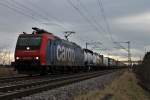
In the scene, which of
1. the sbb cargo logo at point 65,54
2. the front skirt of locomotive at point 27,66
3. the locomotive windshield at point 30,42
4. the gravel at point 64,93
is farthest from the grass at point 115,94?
the sbb cargo logo at point 65,54

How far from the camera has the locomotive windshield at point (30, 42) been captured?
29.4 m

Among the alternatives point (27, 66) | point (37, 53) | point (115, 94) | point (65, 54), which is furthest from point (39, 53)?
point (115, 94)

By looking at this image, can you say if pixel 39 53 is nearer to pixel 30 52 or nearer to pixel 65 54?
pixel 30 52

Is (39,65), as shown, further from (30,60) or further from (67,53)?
(67,53)

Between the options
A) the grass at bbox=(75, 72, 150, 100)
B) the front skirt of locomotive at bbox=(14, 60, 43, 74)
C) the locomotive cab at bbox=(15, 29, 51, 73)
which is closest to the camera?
the grass at bbox=(75, 72, 150, 100)

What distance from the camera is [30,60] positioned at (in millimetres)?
28391

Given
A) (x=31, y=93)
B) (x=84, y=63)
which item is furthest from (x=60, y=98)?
(x=84, y=63)

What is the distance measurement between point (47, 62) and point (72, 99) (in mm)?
15114

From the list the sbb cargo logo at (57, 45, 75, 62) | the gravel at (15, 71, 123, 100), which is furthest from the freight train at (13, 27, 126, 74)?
the gravel at (15, 71, 123, 100)

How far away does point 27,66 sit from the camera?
1106 inches

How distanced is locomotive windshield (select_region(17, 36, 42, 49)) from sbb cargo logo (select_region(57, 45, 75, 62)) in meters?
4.12

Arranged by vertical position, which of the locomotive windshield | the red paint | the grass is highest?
the locomotive windshield

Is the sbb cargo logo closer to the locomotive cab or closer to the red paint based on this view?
the red paint

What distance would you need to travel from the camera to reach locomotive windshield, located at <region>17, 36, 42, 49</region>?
29.4m
